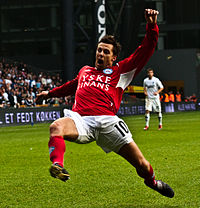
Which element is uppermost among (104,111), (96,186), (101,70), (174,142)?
(101,70)

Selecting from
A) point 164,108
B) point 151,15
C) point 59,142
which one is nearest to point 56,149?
point 59,142

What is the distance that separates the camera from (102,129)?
540 cm

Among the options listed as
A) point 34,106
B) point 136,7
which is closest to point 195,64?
point 136,7

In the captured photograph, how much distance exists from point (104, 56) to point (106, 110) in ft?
2.44

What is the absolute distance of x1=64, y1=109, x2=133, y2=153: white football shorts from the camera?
5.36m

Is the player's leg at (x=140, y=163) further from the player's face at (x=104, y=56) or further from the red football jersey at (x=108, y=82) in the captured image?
the player's face at (x=104, y=56)

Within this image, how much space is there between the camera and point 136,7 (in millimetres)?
38656

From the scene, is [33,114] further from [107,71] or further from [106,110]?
[106,110]

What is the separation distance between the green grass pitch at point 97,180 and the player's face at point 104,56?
5.79 ft

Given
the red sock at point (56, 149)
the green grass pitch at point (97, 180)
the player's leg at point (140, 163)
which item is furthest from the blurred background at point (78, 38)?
the red sock at point (56, 149)

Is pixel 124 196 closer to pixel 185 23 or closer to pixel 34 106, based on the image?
pixel 34 106

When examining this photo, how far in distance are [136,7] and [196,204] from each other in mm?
34039

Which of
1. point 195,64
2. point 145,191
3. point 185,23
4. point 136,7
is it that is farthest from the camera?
point 185,23

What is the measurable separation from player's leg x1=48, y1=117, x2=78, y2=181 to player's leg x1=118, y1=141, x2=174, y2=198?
64 centimetres
